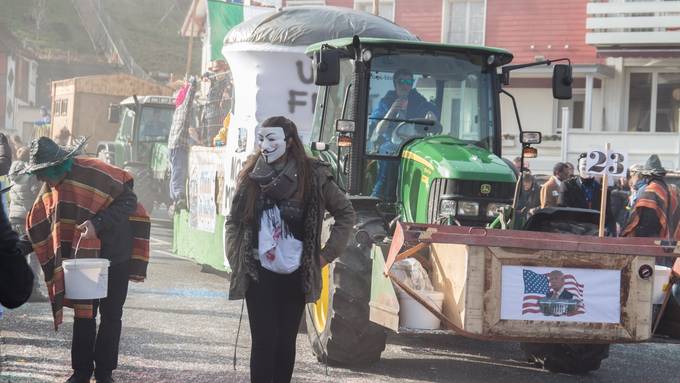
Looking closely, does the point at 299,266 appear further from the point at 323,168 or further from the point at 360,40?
the point at 360,40

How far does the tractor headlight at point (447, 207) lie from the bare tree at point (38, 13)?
6089 cm

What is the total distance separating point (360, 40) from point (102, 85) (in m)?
21.9

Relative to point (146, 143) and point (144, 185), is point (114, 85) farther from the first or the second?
point (144, 185)

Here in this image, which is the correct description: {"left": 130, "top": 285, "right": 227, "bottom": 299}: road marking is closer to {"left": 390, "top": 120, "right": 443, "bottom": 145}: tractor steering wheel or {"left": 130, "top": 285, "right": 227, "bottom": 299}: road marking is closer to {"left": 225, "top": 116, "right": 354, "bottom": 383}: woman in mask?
{"left": 390, "top": 120, "right": 443, "bottom": 145}: tractor steering wheel

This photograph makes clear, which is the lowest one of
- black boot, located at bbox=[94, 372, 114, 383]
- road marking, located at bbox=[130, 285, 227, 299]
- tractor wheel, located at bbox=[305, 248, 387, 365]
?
black boot, located at bbox=[94, 372, 114, 383]

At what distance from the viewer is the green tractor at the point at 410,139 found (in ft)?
27.9

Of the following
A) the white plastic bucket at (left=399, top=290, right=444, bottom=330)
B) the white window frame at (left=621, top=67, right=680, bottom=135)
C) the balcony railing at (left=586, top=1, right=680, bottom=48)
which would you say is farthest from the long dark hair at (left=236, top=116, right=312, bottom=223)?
the white window frame at (left=621, top=67, right=680, bottom=135)

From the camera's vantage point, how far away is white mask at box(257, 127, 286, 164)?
6.19 m

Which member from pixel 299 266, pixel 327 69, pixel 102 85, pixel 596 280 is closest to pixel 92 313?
pixel 299 266

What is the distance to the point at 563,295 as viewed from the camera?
24.1 feet

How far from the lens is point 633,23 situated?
1176 inches

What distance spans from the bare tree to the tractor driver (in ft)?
197

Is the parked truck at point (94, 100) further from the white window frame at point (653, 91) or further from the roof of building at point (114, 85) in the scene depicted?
the white window frame at point (653, 91)

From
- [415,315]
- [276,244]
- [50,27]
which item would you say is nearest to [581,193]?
[415,315]
